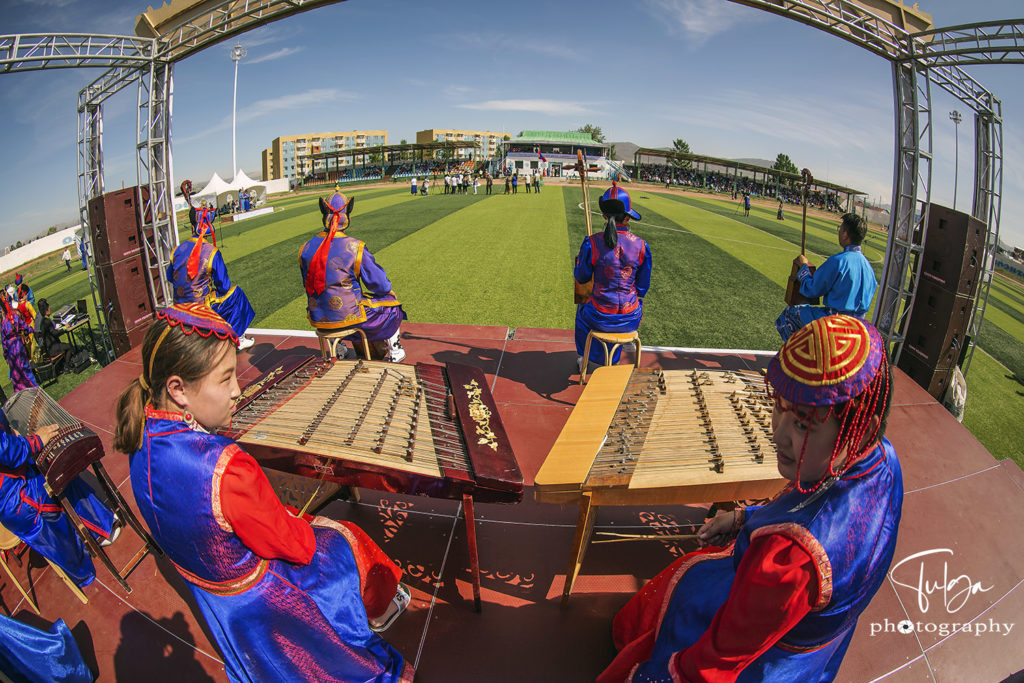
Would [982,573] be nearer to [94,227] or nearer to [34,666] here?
[34,666]

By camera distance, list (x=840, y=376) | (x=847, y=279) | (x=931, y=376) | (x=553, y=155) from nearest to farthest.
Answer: (x=840, y=376), (x=847, y=279), (x=931, y=376), (x=553, y=155)

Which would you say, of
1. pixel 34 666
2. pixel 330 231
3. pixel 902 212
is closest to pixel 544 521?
pixel 34 666

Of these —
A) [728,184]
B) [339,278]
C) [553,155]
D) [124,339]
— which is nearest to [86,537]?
[339,278]

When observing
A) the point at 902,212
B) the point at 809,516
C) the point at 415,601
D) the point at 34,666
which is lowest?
the point at 415,601

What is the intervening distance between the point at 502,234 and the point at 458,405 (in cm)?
1257

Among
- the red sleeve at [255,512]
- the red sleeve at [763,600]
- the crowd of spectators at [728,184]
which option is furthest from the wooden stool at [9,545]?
the crowd of spectators at [728,184]

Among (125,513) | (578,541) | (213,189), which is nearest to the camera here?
(578,541)

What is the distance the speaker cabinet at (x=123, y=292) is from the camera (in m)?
6.17

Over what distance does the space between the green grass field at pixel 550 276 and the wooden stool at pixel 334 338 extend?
308 centimetres

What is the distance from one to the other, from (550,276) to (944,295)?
257 inches

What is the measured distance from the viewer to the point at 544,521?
3242 mm

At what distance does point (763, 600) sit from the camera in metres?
1.22

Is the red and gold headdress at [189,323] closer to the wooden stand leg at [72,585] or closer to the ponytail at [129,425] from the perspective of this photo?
the ponytail at [129,425]

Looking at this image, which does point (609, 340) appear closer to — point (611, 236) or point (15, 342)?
point (611, 236)
